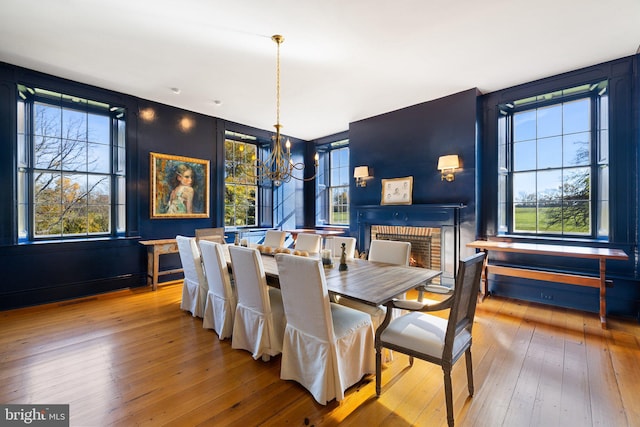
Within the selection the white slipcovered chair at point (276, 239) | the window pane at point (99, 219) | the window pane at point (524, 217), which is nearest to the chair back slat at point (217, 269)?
the white slipcovered chair at point (276, 239)

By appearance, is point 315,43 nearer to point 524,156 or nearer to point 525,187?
point 524,156

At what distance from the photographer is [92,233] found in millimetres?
4105

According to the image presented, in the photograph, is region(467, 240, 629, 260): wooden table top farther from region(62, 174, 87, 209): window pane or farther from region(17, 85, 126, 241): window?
region(62, 174, 87, 209): window pane

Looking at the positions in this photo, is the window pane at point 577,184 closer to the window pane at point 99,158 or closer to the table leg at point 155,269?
the table leg at point 155,269

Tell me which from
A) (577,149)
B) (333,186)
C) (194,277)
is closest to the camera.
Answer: (194,277)

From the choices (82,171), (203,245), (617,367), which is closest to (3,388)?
(203,245)

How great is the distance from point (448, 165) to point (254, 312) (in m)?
3.33

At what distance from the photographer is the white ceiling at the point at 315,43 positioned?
2.39 m

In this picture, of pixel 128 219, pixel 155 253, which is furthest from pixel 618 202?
pixel 128 219

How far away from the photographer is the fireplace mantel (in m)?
4.11

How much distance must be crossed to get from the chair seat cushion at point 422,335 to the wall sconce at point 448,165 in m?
2.75

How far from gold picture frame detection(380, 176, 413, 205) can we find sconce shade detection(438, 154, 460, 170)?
618mm

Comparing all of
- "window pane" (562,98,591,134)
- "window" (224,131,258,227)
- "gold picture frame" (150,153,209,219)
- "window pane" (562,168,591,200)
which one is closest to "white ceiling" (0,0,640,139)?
"window pane" (562,98,591,134)

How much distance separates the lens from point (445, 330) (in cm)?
178
